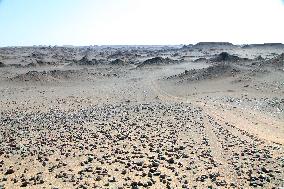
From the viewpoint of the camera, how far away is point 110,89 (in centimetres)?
3962

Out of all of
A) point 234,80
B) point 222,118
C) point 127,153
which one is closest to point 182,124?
point 222,118

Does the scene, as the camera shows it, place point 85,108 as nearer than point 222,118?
No

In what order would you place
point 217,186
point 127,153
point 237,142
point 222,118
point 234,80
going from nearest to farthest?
point 217,186
point 127,153
point 237,142
point 222,118
point 234,80

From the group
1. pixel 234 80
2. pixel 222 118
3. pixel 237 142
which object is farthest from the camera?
pixel 234 80

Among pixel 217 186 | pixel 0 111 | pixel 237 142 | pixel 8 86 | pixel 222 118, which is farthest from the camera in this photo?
pixel 8 86

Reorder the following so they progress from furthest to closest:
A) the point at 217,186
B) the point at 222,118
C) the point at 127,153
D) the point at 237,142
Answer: the point at 222,118 < the point at 237,142 < the point at 127,153 < the point at 217,186

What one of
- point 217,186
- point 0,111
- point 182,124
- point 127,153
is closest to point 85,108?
point 0,111

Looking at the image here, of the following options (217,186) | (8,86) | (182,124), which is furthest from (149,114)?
(8,86)

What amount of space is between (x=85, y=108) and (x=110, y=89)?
12691mm

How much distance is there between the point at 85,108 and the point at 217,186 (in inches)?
646

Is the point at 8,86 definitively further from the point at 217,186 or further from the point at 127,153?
the point at 217,186

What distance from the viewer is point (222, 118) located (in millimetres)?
21984

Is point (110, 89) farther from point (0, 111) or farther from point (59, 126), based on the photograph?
point (59, 126)

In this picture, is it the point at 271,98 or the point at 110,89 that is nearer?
the point at 271,98
